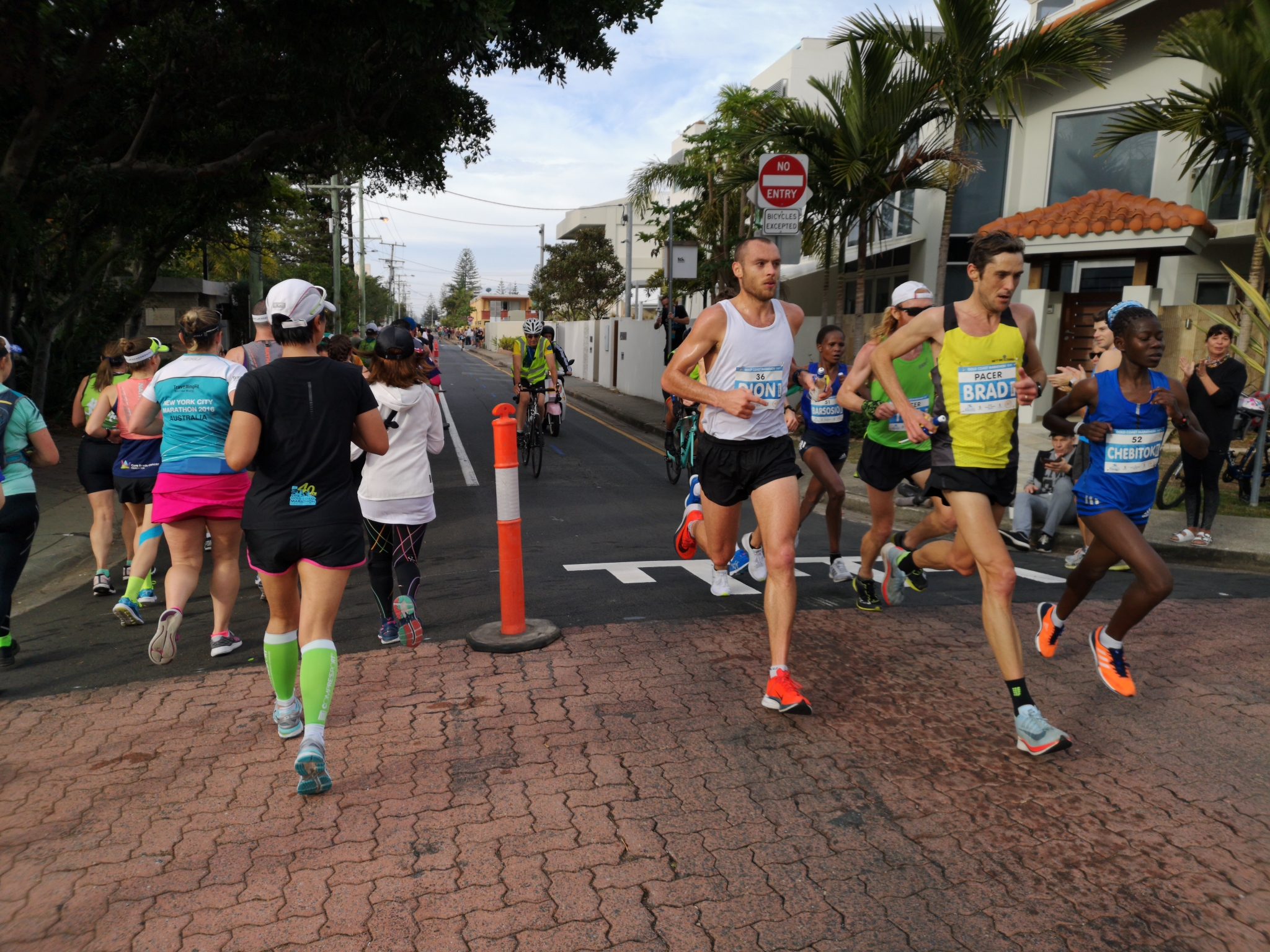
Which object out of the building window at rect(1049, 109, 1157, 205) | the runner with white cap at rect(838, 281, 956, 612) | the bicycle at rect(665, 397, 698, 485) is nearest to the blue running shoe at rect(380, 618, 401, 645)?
the runner with white cap at rect(838, 281, 956, 612)

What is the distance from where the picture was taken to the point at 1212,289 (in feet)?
52.0

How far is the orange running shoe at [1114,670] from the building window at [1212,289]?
537 inches

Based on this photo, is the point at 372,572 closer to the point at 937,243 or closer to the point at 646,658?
the point at 646,658

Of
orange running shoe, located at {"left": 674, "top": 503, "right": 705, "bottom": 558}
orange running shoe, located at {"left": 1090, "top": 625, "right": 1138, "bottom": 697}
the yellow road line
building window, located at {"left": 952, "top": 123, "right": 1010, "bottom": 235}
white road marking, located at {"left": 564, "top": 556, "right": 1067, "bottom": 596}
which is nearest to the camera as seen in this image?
orange running shoe, located at {"left": 1090, "top": 625, "right": 1138, "bottom": 697}

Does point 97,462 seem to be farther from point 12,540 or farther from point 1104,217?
point 1104,217

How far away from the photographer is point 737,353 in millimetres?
4688

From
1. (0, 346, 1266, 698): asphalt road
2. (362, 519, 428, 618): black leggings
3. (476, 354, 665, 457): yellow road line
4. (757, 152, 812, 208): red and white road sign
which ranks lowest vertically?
(476, 354, 665, 457): yellow road line

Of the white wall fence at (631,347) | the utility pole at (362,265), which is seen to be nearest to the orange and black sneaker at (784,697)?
the white wall fence at (631,347)

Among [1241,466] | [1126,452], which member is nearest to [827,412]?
[1126,452]

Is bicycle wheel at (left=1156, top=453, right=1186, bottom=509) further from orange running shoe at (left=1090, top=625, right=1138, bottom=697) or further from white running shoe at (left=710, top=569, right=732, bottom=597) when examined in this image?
orange running shoe at (left=1090, top=625, right=1138, bottom=697)

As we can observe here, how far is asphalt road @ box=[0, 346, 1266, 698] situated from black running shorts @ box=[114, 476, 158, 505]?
0.79 meters

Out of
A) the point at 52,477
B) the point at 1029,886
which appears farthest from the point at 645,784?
the point at 52,477

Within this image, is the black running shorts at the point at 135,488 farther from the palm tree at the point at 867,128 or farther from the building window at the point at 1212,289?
the building window at the point at 1212,289

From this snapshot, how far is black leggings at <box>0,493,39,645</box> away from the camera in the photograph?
16.9 ft
